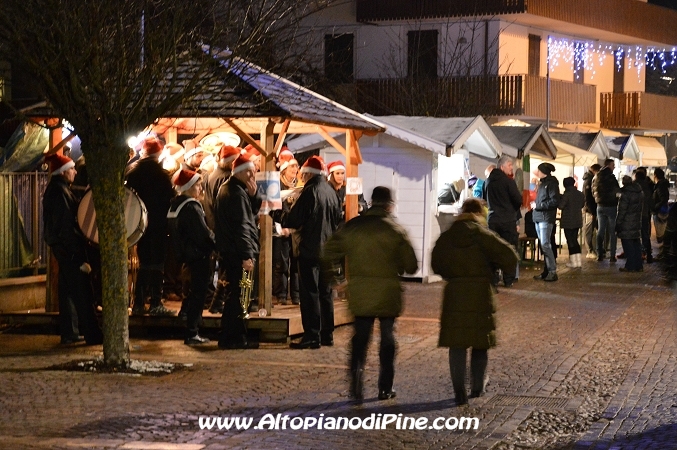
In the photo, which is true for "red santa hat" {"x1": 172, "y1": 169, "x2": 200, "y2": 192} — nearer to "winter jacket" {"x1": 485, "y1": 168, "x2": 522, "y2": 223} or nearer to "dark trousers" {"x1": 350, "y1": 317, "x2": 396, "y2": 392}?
"dark trousers" {"x1": 350, "y1": 317, "x2": 396, "y2": 392}

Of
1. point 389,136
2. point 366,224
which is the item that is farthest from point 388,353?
point 389,136

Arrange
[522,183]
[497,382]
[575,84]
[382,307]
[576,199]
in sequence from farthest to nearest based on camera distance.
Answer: [575,84] < [522,183] < [576,199] < [497,382] < [382,307]

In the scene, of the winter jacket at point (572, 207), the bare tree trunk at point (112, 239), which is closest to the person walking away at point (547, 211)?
the winter jacket at point (572, 207)

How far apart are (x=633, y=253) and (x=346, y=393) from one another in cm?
1390

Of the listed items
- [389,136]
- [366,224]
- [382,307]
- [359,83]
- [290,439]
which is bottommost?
[290,439]

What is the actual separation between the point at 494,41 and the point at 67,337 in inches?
1031

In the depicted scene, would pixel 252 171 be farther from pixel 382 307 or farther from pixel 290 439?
pixel 290 439

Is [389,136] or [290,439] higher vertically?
[389,136]

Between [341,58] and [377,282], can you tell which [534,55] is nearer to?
[341,58]

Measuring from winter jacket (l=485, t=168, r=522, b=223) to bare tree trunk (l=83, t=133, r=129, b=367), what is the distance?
28.6ft

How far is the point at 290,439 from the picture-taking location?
8117 millimetres

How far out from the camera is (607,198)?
77.9ft

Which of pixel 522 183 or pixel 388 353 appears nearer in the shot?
pixel 388 353

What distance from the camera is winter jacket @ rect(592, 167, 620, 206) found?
23594 mm
